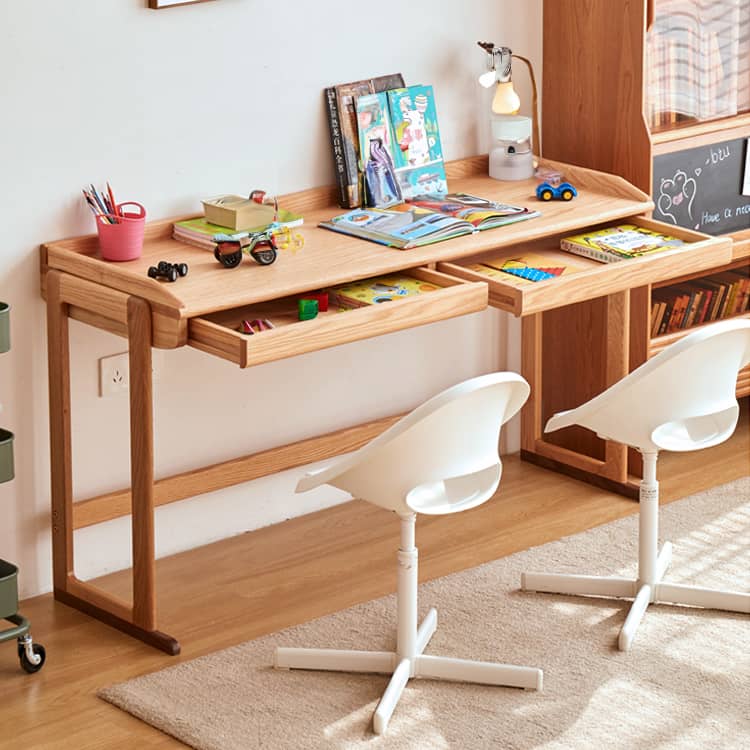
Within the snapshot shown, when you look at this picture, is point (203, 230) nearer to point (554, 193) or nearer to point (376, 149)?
point (376, 149)

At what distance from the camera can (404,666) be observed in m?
2.99

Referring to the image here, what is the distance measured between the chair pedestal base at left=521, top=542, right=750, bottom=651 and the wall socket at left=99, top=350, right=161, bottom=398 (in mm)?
982

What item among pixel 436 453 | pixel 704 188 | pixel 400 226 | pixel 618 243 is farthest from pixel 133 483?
pixel 704 188

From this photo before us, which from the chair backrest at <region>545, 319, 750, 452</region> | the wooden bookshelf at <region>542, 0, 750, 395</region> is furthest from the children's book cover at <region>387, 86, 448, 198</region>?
the chair backrest at <region>545, 319, 750, 452</region>

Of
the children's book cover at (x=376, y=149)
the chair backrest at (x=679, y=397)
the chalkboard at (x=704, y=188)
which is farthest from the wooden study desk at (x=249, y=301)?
the chair backrest at (x=679, y=397)

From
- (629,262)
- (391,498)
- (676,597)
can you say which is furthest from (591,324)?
(391,498)

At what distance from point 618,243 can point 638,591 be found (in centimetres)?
81

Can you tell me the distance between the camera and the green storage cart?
2.99 m

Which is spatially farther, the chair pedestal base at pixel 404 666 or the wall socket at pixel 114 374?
the wall socket at pixel 114 374

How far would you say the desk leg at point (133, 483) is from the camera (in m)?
3.11

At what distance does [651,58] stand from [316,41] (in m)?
0.89

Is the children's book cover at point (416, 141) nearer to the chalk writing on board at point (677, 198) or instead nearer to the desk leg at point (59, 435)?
the chalk writing on board at point (677, 198)

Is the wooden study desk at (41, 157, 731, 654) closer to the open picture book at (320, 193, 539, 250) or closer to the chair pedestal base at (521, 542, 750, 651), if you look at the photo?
the open picture book at (320, 193, 539, 250)

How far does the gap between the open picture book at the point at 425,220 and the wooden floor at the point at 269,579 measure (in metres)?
0.75
